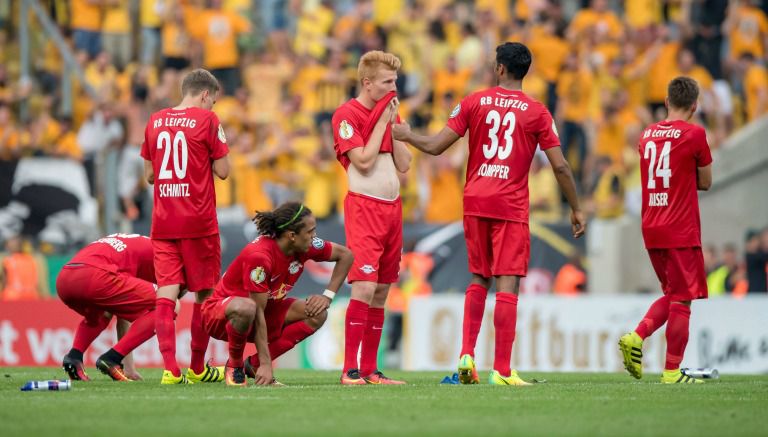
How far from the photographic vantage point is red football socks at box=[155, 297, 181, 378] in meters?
10.9

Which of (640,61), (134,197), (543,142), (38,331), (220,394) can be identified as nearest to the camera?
(220,394)

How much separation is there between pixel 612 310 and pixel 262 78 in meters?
8.06

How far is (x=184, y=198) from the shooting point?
1103cm

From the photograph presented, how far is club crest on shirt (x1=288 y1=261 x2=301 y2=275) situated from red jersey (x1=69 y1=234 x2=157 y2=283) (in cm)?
160

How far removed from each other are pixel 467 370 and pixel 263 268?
171 cm

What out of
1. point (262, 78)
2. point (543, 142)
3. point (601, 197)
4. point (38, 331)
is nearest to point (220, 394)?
point (543, 142)

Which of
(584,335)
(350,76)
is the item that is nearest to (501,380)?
(584,335)

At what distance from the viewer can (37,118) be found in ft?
69.9

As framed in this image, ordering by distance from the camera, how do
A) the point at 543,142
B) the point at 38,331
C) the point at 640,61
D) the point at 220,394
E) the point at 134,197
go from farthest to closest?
the point at 640,61
the point at 134,197
the point at 38,331
the point at 543,142
the point at 220,394

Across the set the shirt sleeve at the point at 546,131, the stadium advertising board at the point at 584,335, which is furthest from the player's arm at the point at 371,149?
the stadium advertising board at the point at 584,335

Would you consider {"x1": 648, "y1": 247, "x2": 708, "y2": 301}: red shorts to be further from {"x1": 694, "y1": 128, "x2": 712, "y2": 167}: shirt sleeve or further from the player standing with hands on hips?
the player standing with hands on hips

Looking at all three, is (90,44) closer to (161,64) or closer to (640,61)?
(161,64)

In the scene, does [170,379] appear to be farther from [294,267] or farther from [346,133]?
[346,133]

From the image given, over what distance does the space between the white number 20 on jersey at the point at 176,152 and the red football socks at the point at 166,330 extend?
979 mm
